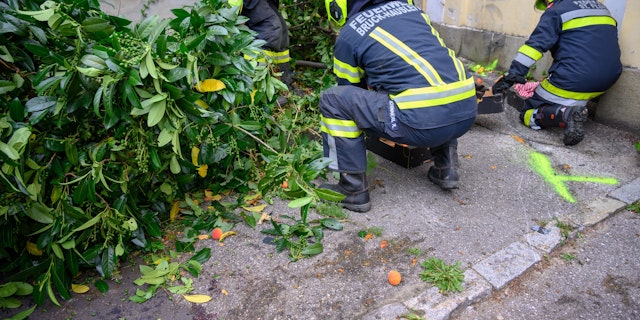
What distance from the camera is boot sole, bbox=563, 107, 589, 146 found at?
406cm

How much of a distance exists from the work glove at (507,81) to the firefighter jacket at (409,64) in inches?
61.7

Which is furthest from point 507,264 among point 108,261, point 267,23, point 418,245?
point 267,23

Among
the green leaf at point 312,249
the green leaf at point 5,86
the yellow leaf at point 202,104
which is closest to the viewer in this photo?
the green leaf at point 5,86

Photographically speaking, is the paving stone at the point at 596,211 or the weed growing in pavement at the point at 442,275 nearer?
the weed growing in pavement at the point at 442,275

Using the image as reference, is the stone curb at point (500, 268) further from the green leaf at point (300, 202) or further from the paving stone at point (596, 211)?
the green leaf at point (300, 202)

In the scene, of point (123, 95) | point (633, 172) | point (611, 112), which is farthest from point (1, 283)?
point (611, 112)

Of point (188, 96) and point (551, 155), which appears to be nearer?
point (188, 96)

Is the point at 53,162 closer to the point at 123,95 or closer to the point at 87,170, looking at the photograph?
the point at 87,170

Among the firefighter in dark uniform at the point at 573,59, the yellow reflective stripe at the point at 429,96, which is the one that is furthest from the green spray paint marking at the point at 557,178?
the yellow reflective stripe at the point at 429,96

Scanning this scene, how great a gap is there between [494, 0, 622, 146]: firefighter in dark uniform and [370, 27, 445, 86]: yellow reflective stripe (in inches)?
71.3

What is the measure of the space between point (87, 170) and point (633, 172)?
366 centimetres

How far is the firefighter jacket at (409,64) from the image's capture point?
9.64 feet

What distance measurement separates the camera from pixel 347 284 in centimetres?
260

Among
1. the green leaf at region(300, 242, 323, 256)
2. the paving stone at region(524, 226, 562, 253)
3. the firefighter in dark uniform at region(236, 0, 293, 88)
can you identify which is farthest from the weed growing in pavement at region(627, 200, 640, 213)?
the firefighter in dark uniform at region(236, 0, 293, 88)
